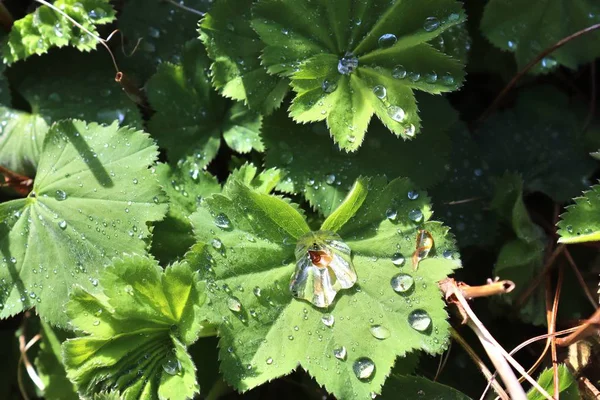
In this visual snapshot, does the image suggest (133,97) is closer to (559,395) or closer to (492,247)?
(492,247)

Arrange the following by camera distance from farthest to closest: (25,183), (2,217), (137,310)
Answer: (25,183) < (2,217) < (137,310)

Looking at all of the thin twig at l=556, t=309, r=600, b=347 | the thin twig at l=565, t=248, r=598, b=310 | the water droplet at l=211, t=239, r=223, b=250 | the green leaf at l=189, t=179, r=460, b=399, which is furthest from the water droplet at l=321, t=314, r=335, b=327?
the thin twig at l=565, t=248, r=598, b=310

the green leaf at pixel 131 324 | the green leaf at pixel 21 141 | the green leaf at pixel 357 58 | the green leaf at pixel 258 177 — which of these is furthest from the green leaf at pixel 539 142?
the green leaf at pixel 21 141

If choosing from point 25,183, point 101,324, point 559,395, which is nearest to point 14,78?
point 25,183

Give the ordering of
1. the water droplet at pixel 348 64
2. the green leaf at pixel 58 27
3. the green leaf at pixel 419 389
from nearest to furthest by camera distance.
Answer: the green leaf at pixel 419 389 → the water droplet at pixel 348 64 → the green leaf at pixel 58 27

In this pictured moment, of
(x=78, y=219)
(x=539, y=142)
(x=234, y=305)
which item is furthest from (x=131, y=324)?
(x=539, y=142)

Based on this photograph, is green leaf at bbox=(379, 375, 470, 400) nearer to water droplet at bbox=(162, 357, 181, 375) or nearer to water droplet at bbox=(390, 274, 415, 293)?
water droplet at bbox=(390, 274, 415, 293)

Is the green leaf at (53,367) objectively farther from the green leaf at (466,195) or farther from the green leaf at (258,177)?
the green leaf at (466,195)

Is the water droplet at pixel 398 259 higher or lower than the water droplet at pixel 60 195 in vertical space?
lower
